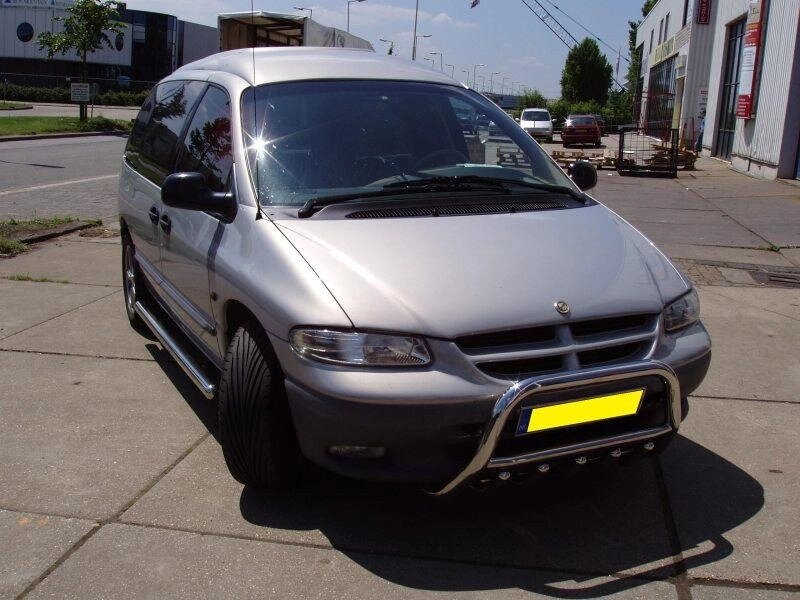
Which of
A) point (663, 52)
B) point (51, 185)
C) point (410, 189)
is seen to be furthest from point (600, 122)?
point (410, 189)

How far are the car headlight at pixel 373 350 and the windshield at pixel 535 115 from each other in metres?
→ 41.2

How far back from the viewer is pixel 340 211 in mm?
3459

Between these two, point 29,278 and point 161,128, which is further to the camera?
point 29,278

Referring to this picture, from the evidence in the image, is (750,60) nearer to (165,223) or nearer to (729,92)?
(729,92)

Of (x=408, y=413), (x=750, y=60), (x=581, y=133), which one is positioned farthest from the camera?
(x=581, y=133)

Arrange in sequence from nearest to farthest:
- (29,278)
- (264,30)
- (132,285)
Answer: (132,285) < (29,278) < (264,30)

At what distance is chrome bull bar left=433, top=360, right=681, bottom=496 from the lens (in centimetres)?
273

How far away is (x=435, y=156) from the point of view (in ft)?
13.4

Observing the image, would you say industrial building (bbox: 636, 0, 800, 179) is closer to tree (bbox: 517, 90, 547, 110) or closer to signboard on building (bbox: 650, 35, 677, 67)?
signboard on building (bbox: 650, 35, 677, 67)

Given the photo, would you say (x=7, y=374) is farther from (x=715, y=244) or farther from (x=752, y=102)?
(x=752, y=102)

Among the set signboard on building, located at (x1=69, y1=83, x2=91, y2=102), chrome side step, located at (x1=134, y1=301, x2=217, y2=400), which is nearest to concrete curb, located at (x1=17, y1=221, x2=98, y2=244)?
chrome side step, located at (x1=134, y1=301, x2=217, y2=400)

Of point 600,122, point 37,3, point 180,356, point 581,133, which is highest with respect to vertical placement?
point 37,3

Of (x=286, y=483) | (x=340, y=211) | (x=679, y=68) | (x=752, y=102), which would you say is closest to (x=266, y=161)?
(x=340, y=211)

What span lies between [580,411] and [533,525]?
62 cm
